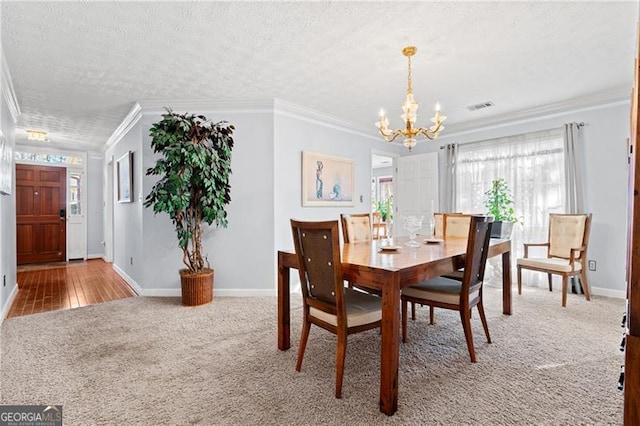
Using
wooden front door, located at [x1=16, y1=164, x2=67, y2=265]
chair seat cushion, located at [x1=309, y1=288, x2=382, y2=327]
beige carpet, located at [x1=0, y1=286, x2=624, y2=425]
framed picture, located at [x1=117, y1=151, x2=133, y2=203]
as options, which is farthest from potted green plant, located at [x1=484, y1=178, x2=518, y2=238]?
wooden front door, located at [x1=16, y1=164, x2=67, y2=265]

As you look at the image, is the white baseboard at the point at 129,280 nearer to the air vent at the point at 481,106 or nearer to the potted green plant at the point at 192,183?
the potted green plant at the point at 192,183

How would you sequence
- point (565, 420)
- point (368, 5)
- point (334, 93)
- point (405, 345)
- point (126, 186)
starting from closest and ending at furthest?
point (565, 420) → point (368, 5) → point (405, 345) → point (334, 93) → point (126, 186)

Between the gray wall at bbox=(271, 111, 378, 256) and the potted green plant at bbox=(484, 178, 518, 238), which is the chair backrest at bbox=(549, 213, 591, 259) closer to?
the potted green plant at bbox=(484, 178, 518, 238)

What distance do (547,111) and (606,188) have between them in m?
1.20

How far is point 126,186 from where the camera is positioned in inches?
183

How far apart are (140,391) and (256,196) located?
2.49 m

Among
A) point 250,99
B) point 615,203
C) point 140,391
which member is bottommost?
point 140,391

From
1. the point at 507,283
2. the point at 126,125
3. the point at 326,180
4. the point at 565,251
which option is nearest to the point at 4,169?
the point at 126,125

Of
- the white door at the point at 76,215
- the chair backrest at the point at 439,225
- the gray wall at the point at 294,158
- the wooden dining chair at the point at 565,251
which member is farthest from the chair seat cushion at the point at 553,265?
the white door at the point at 76,215

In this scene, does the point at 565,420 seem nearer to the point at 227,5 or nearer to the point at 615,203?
the point at 227,5

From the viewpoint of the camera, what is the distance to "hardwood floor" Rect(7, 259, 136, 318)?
361 cm

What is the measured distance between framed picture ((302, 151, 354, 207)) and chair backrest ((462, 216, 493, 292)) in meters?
2.48

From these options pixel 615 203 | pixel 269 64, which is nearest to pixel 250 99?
pixel 269 64

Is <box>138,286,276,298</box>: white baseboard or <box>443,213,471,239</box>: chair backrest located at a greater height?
<box>443,213,471,239</box>: chair backrest
